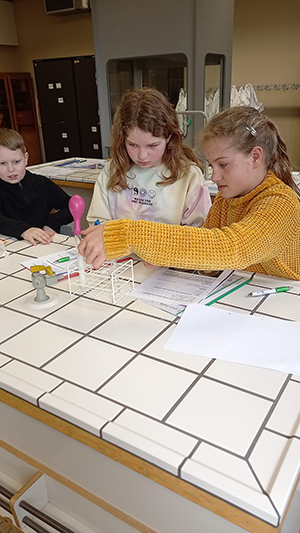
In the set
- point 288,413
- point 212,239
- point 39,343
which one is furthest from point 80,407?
point 212,239

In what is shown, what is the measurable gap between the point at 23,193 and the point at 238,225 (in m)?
1.26

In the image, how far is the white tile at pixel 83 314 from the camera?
856 millimetres

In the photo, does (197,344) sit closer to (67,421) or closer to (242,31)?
(67,421)

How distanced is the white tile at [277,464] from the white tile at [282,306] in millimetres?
346

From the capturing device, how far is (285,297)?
0.94m

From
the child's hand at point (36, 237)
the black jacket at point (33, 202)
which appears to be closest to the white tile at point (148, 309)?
the child's hand at point (36, 237)

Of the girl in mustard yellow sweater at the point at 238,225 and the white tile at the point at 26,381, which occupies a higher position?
the girl in mustard yellow sweater at the point at 238,225

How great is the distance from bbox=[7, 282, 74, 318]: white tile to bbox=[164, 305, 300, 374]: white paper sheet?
30cm

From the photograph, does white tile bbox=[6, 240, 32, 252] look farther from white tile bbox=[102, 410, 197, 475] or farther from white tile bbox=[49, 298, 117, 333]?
white tile bbox=[102, 410, 197, 475]

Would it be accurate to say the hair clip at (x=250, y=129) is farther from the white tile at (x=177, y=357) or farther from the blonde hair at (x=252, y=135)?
the white tile at (x=177, y=357)

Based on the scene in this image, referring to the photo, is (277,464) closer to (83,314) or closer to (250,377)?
(250,377)

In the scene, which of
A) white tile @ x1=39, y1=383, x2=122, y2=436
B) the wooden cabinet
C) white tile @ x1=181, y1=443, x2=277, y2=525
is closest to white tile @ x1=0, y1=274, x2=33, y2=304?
white tile @ x1=39, y1=383, x2=122, y2=436

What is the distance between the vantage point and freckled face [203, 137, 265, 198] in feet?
3.26

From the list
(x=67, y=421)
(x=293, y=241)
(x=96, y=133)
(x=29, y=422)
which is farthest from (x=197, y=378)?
(x=96, y=133)
